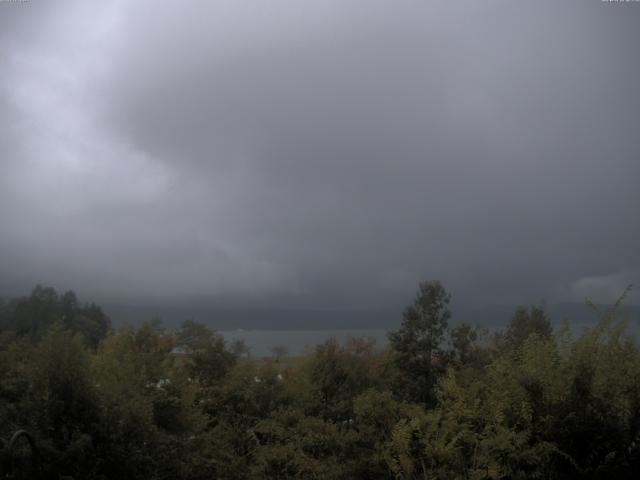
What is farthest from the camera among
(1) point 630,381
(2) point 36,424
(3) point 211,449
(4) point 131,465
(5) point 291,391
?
(5) point 291,391

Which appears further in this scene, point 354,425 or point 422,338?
point 422,338

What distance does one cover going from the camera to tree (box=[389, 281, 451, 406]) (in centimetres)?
1953

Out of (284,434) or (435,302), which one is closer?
(284,434)

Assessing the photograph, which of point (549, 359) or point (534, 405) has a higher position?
point (549, 359)

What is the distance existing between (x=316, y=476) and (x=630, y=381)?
6387 mm

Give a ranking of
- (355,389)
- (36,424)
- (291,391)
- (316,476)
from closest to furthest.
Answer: (36,424) < (316,476) < (291,391) < (355,389)

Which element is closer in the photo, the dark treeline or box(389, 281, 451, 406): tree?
the dark treeline

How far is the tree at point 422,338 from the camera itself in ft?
64.1

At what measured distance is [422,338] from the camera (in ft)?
64.9

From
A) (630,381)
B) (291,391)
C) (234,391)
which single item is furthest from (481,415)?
(234,391)

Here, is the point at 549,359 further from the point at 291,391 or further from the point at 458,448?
the point at 291,391

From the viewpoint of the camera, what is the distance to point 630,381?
1079 centimetres

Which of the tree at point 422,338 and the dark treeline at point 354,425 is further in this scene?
the tree at point 422,338

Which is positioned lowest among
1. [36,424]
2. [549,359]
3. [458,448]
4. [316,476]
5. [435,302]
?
[316,476]
